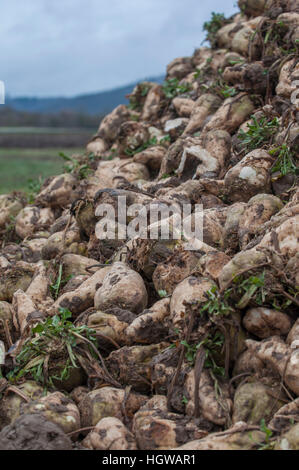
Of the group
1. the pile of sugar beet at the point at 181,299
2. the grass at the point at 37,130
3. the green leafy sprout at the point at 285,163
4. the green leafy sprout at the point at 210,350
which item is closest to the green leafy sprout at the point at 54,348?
the pile of sugar beet at the point at 181,299

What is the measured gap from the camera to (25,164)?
21.6m

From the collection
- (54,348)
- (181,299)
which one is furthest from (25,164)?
(181,299)

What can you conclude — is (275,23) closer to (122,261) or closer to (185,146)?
(185,146)

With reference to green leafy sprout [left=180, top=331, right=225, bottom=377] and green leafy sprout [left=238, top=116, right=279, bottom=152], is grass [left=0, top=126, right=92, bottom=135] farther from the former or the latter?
green leafy sprout [left=180, top=331, right=225, bottom=377]

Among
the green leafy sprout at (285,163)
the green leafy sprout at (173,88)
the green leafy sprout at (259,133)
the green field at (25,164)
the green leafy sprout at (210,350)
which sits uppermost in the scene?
the green leafy sprout at (173,88)

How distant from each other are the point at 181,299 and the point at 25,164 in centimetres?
1889

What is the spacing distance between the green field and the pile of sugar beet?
938 centimetres

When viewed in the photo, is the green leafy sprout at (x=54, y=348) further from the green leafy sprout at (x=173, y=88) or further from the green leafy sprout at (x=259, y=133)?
the green leafy sprout at (x=173, y=88)

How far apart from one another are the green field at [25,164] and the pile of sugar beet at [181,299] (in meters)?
9.38

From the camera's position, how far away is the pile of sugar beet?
125 inches

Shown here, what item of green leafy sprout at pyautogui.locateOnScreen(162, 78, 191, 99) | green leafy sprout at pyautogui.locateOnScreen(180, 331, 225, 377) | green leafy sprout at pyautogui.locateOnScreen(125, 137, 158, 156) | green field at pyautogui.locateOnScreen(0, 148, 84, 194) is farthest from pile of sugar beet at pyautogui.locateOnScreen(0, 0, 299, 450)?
green field at pyautogui.locateOnScreen(0, 148, 84, 194)

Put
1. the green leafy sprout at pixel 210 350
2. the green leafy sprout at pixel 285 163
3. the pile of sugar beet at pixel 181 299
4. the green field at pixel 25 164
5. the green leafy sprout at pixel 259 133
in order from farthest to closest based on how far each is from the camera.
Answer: the green field at pixel 25 164 → the green leafy sprout at pixel 259 133 → the green leafy sprout at pixel 285 163 → the green leafy sprout at pixel 210 350 → the pile of sugar beet at pixel 181 299

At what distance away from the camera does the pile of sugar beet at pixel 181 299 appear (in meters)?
3.17

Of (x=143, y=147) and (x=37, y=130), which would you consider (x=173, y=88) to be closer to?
(x=143, y=147)
